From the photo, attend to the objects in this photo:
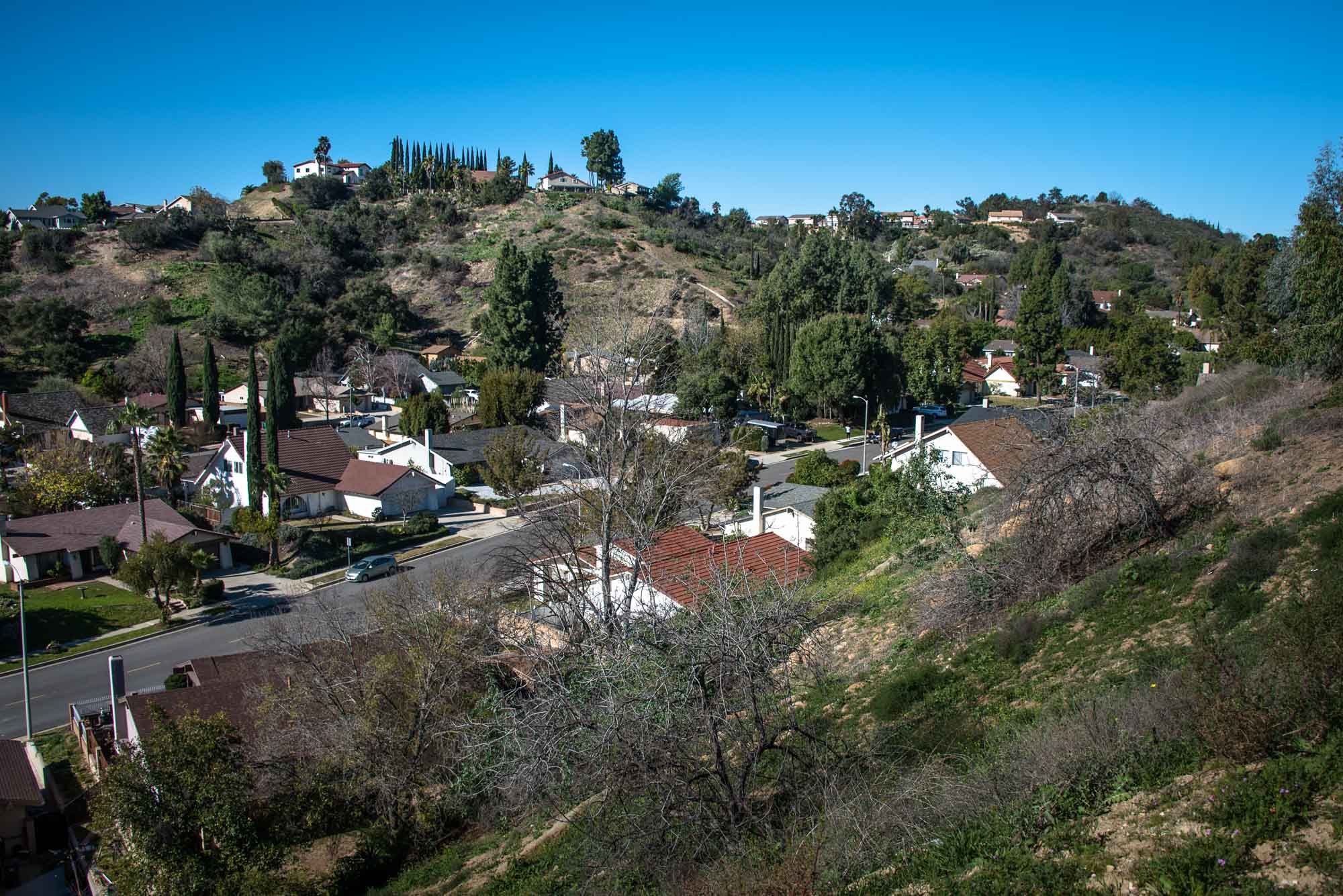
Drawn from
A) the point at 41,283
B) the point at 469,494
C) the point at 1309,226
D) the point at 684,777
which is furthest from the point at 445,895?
the point at 41,283

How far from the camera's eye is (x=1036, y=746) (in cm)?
937

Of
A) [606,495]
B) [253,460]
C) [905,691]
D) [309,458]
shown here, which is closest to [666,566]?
[606,495]

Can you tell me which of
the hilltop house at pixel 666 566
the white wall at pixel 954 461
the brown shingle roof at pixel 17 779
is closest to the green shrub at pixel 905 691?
the hilltop house at pixel 666 566

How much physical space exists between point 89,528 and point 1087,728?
40.5m

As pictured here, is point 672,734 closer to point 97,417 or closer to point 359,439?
point 359,439

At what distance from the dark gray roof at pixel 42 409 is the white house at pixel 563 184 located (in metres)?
83.0

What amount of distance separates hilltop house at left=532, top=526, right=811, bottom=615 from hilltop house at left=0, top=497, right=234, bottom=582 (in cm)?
1961

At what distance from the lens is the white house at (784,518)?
104 feet

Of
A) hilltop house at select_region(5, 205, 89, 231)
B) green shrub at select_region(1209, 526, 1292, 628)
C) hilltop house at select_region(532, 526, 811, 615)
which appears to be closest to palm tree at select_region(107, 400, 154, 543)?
hilltop house at select_region(532, 526, 811, 615)

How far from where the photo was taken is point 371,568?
34500mm

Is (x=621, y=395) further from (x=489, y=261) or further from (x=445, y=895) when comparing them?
(x=489, y=261)

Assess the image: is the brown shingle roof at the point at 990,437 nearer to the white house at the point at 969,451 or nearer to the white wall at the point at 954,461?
the white house at the point at 969,451

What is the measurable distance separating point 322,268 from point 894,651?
9165 centimetres

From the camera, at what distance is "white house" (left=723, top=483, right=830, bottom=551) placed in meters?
31.8
